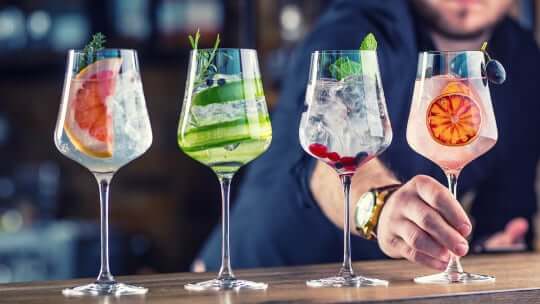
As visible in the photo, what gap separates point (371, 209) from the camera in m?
1.49

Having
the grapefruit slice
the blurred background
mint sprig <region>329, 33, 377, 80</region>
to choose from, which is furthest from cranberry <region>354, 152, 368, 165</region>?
the blurred background

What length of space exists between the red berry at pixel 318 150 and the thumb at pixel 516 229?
177 cm

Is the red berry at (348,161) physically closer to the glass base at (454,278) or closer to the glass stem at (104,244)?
the glass base at (454,278)

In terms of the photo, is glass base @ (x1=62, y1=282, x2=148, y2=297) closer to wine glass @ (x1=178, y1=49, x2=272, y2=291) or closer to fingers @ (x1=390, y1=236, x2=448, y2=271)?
wine glass @ (x1=178, y1=49, x2=272, y2=291)

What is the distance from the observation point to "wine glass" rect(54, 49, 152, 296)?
1.21 metres

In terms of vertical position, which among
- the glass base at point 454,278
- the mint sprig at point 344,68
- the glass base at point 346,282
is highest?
the mint sprig at point 344,68

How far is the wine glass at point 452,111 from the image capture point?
1375 millimetres

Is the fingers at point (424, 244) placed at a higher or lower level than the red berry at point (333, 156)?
lower

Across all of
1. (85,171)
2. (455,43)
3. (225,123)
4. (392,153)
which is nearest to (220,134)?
(225,123)

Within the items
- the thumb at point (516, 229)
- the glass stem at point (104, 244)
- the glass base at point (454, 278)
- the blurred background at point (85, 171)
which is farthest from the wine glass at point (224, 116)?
the blurred background at point (85, 171)

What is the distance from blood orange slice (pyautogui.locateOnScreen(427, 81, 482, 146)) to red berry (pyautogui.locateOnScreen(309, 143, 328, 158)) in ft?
0.57

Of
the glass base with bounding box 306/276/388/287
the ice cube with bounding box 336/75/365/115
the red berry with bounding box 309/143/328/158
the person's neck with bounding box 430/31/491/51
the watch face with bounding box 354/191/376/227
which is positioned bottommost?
the glass base with bounding box 306/276/388/287

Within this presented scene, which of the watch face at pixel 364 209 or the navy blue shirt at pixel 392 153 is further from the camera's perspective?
the navy blue shirt at pixel 392 153

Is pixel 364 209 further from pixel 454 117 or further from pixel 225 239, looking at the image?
pixel 225 239
